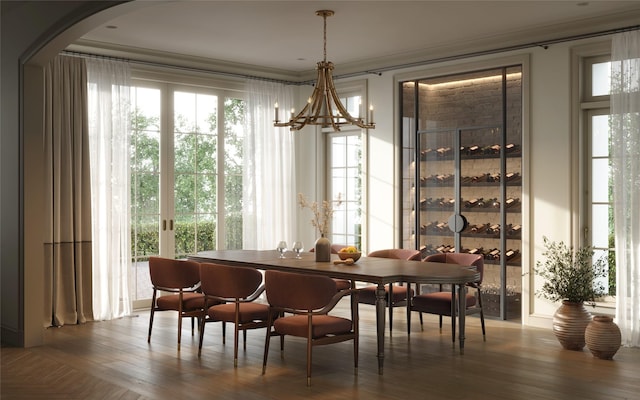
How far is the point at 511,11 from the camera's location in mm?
6684

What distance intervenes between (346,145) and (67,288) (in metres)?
4.14

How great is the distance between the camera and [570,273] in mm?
6715

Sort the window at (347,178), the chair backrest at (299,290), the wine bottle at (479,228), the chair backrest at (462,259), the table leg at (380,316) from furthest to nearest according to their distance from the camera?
the window at (347,178) < the wine bottle at (479,228) < the chair backrest at (462,259) < the table leg at (380,316) < the chair backrest at (299,290)

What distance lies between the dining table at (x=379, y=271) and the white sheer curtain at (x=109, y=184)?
146 centimetres

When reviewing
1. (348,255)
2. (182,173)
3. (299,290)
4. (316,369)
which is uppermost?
(182,173)

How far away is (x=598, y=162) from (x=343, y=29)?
298cm

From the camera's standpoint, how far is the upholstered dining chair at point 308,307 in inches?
198

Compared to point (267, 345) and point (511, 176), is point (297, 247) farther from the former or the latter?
point (511, 176)

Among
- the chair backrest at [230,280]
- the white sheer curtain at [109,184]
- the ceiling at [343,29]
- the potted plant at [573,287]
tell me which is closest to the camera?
the chair backrest at [230,280]

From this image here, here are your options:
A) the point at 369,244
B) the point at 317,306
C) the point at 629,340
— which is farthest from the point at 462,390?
the point at 369,244


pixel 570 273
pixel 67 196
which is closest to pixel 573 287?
pixel 570 273

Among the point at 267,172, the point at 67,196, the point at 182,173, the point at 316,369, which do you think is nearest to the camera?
the point at 316,369

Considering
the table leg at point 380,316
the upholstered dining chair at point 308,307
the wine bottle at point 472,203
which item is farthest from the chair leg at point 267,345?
the wine bottle at point 472,203

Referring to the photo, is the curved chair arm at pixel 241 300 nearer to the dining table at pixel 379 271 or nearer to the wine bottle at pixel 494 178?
the dining table at pixel 379 271
